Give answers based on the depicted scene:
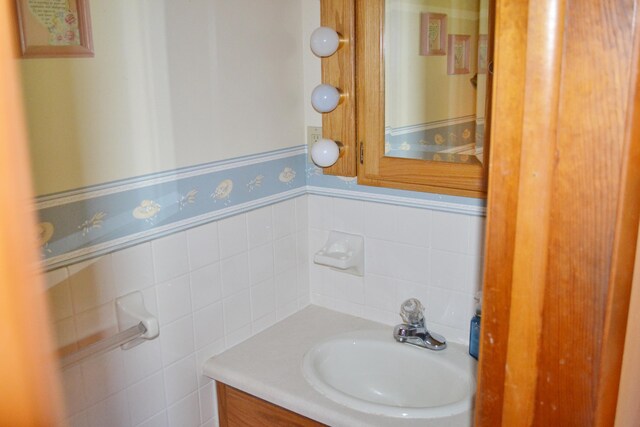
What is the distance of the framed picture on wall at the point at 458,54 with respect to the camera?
1422 millimetres

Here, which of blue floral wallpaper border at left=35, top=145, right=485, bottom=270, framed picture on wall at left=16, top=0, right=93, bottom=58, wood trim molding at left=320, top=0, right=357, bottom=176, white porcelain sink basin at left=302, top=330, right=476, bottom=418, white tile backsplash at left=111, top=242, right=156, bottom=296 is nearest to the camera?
framed picture on wall at left=16, top=0, right=93, bottom=58

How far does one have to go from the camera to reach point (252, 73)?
154cm

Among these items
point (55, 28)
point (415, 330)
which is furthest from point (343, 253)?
point (55, 28)

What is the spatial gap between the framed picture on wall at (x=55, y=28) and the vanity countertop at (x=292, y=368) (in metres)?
0.82

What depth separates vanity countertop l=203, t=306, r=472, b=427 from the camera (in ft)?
4.28

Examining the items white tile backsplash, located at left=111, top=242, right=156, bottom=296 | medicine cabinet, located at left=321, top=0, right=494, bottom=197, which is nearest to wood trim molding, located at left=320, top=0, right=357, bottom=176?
medicine cabinet, located at left=321, top=0, right=494, bottom=197

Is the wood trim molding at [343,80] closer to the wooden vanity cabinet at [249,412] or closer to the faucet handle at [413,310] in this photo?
the faucet handle at [413,310]

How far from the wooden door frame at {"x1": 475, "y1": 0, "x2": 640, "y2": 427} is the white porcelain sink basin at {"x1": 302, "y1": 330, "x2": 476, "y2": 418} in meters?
0.95

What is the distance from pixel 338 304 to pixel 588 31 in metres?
1.46

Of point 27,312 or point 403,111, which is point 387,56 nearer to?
point 403,111

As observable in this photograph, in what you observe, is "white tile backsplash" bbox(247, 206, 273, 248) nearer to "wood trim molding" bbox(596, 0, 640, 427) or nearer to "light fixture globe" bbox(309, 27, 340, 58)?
"light fixture globe" bbox(309, 27, 340, 58)

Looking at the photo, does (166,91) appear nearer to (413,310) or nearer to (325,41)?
(325,41)

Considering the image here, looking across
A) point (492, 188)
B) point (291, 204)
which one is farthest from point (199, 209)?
point (492, 188)

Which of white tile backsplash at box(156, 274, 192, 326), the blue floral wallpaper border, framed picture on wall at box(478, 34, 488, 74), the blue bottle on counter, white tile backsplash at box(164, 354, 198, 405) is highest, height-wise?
framed picture on wall at box(478, 34, 488, 74)
